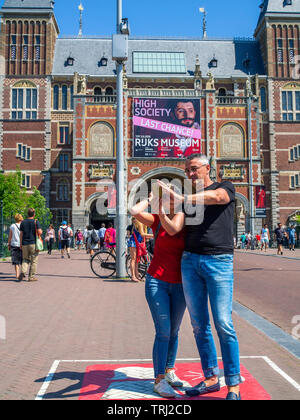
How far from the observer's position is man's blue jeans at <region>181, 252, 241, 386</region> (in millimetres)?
3229

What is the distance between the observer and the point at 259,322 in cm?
601

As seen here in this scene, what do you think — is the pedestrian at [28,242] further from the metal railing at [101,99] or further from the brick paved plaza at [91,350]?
the metal railing at [101,99]

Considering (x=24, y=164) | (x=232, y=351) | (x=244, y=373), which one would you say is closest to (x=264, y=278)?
(x=244, y=373)

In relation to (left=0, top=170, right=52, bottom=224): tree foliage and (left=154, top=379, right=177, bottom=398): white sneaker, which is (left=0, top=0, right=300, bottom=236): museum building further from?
(left=154, top=379, right=177, bottom=398): white sneaker

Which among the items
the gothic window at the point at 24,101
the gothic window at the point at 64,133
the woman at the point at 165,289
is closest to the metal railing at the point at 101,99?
the gothic window at the point at 64,133

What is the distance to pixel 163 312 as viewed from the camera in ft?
11.3

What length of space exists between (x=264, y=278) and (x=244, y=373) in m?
8.02

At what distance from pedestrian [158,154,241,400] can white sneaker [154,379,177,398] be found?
0.46ft

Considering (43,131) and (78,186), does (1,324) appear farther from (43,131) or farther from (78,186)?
(43,131)

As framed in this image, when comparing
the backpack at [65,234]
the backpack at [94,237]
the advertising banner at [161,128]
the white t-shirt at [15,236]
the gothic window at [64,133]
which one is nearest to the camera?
the white t-shirt at [15,236]

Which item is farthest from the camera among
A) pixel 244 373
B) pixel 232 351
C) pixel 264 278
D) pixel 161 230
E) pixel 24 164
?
pixel 24 164

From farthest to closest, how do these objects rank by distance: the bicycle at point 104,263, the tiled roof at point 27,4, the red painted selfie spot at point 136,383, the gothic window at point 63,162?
1. the gothic window at point 63,162
2. the tiled roof at point 27,4
3. the bicycle at point 104,263
4. the red painted selfie spot at point 136,383

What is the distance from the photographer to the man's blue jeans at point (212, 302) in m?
3.23

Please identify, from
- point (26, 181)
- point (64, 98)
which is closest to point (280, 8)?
point (64, 98)
